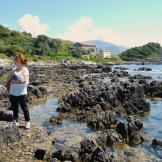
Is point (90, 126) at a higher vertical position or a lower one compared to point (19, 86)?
lower

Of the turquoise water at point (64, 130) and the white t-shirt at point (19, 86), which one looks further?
the turquoise water at point (64, 130)

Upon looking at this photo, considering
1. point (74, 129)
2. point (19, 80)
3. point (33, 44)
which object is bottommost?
point (74, 129)

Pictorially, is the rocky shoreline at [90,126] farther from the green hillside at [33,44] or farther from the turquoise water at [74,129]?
the green hillside at [33,44]

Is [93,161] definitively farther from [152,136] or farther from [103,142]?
[152,136]

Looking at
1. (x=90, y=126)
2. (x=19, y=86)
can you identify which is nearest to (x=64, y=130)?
(x=90, y=126)

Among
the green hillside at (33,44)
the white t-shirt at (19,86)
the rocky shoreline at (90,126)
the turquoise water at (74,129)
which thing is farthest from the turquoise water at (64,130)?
the green hillside at (33,44)

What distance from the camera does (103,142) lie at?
60.1 ft

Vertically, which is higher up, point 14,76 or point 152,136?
point 14,76

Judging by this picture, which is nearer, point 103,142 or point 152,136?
point 103,142

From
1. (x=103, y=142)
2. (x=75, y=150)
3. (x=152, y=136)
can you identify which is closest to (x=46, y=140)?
(x=75, y=150)

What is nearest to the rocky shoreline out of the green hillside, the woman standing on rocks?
the woman standing on rocks

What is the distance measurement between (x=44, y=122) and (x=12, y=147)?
8806 millimetres

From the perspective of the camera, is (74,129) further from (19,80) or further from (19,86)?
(19,80)

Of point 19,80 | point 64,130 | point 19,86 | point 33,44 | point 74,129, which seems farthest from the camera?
point 33,44
